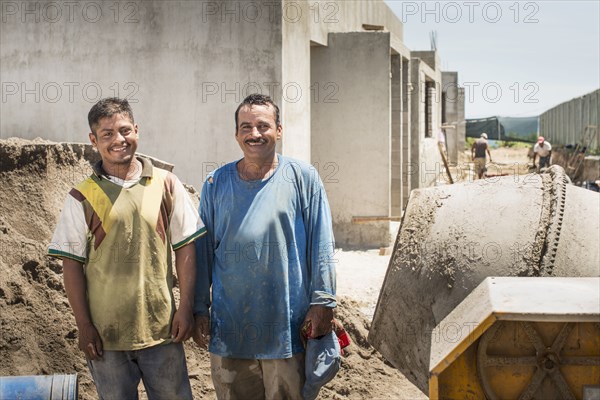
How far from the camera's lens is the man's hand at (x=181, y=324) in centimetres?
368

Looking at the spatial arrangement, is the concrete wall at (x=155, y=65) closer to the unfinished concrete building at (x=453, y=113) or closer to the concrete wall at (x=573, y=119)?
the unfinished concrete building at (x=453, y=113)

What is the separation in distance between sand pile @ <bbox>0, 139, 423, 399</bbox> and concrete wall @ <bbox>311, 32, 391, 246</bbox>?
470 centimetres

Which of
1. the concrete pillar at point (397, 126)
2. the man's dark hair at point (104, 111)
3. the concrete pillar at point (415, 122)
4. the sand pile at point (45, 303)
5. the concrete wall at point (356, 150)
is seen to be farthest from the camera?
the concrete pillar at point (415, 122)

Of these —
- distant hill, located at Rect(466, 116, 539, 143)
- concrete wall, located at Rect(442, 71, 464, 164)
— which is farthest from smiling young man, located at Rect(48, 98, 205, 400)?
distant hill, located at Rect(466, 116, 539, 143)

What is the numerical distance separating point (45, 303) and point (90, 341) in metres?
2.87

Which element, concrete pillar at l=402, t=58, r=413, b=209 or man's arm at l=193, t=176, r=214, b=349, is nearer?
man's arm at l=193, t=176, r=214, b=349

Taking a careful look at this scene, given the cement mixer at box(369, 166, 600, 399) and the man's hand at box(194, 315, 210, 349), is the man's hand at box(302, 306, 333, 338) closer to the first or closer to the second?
the man's hand at box(194, 315, 210, 349)

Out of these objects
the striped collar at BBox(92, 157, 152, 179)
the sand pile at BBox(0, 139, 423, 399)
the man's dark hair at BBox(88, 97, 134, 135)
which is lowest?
the sand pile at BBox(0, 139, 423, 399)

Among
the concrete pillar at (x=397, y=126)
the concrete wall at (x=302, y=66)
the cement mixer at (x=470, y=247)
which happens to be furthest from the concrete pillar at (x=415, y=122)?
the cement mixer at (x=470, y=247)

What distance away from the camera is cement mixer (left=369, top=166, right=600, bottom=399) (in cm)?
438

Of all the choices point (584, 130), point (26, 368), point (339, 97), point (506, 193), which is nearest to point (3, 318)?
point (26, 368)

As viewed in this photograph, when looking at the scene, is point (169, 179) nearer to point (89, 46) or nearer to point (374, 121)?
point (89, 46)

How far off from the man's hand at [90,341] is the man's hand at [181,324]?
0.34 meters

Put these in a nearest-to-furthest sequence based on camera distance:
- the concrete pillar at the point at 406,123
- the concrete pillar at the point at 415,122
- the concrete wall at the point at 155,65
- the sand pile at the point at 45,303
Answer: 1. the sand pile at the point at 45,303
2. the concrete wall at the point at 155,65
3. the concrete pillar at the point at 406,123
4. the concrete pillar at the point at 415,122
